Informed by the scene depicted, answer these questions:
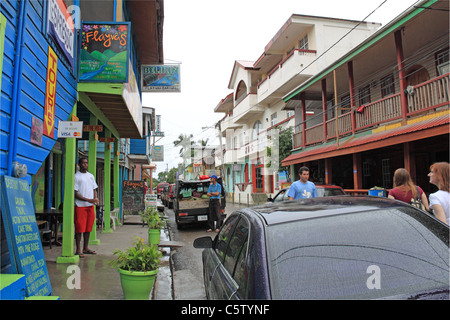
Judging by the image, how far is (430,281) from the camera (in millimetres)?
1799

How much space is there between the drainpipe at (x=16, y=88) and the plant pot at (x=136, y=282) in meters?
1.76

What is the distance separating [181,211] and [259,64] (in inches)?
633

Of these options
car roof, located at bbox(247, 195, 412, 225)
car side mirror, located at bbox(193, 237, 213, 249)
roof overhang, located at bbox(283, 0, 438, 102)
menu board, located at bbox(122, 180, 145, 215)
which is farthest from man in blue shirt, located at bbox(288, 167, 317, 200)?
menu board, located at bbox(122, 180, 145, 215)

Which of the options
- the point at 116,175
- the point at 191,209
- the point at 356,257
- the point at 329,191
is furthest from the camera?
the point at 116,175

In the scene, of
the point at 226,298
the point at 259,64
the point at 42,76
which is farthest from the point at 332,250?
the point at 259,64

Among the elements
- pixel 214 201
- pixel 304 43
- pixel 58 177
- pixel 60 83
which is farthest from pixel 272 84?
pixel 60 83

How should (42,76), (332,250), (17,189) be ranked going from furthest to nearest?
(42,76)
(17,189)
(332,250)

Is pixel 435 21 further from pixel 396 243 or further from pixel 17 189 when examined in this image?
pixel 17 189

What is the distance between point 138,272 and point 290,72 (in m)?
15.7

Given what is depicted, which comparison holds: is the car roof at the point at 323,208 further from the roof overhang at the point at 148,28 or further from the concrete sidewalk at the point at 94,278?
the roof overhang at the point at 148,28

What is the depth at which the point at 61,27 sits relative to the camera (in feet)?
Answer: 16.4

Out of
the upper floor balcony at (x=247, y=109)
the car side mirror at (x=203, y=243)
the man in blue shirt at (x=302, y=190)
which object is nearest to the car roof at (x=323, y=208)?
the car side mirror at (x=203, y=243)

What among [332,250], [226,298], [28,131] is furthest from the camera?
[28,131]

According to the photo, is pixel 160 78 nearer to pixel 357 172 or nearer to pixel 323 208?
pixel 357 172
